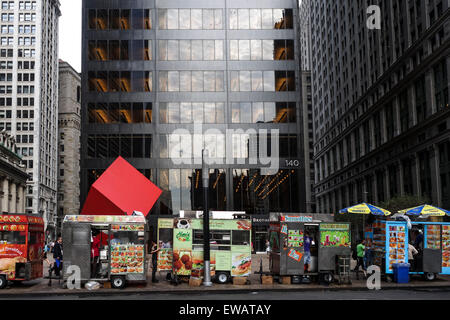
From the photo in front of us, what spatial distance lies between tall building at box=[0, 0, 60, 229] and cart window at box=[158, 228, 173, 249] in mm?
94300

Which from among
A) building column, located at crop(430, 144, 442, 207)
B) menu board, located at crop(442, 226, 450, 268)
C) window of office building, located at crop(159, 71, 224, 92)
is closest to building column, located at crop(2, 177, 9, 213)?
window of office building, located at crop(159, 71, 224, 92)

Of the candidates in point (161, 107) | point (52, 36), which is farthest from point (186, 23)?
point (52, 36)

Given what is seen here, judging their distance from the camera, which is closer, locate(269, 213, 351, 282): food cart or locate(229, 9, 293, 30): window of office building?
locate(269, 213, 351, 282): food cart

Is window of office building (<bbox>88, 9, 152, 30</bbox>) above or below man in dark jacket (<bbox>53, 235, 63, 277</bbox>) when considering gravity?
above

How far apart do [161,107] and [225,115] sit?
6.57 m

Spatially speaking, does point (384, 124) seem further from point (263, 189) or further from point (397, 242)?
point (397, 242)

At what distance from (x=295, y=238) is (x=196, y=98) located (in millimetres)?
31884

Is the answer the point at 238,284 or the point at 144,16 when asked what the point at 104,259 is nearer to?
the point at 238,284

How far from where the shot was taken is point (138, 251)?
19422mm

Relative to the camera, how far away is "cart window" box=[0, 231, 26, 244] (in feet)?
64.5

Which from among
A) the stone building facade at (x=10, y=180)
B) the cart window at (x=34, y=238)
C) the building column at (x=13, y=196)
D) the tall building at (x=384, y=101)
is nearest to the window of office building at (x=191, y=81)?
the tall building at (x=384, y=101)

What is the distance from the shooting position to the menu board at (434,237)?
70.8ft

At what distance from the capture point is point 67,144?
440ft

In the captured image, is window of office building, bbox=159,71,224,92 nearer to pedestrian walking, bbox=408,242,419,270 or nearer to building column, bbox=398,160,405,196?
building column, bbox=398,160,405,196
